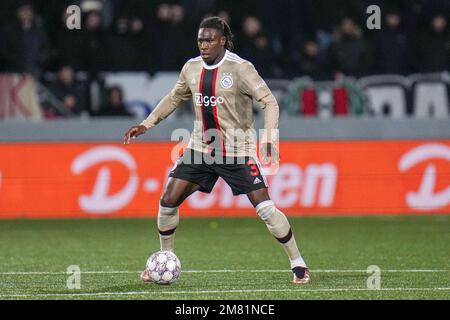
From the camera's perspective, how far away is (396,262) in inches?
459

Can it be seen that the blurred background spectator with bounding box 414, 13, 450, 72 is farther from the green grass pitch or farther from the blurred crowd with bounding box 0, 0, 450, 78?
the green grass pitch

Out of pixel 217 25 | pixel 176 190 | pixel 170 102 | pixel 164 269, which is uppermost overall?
pixel 217 25

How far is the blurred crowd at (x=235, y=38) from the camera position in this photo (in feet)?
59.4

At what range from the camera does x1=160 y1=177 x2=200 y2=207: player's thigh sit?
33.1 ft

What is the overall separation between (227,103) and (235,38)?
866cm

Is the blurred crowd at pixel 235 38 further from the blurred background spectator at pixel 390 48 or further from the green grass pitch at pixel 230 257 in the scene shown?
the green grass pitch at pixel 230 257

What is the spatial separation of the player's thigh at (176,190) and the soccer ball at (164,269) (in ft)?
1.87

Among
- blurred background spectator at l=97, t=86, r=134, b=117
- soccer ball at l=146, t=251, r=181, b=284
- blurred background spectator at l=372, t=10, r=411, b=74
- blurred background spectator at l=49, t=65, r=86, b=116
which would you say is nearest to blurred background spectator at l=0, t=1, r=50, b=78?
blurred background spectator at l=49, t=65, r=86, b=116

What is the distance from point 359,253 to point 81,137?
19.5ft

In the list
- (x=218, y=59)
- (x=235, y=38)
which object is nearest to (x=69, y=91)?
(x=235, y=38)

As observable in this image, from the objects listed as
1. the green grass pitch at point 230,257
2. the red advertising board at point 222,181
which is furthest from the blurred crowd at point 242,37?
the green grass pitch at point 230,257

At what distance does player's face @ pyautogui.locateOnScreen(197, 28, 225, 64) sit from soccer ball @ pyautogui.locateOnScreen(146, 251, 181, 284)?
1.74m

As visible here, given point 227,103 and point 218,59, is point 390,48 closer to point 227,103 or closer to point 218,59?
point 218,59

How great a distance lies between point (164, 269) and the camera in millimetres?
9641
